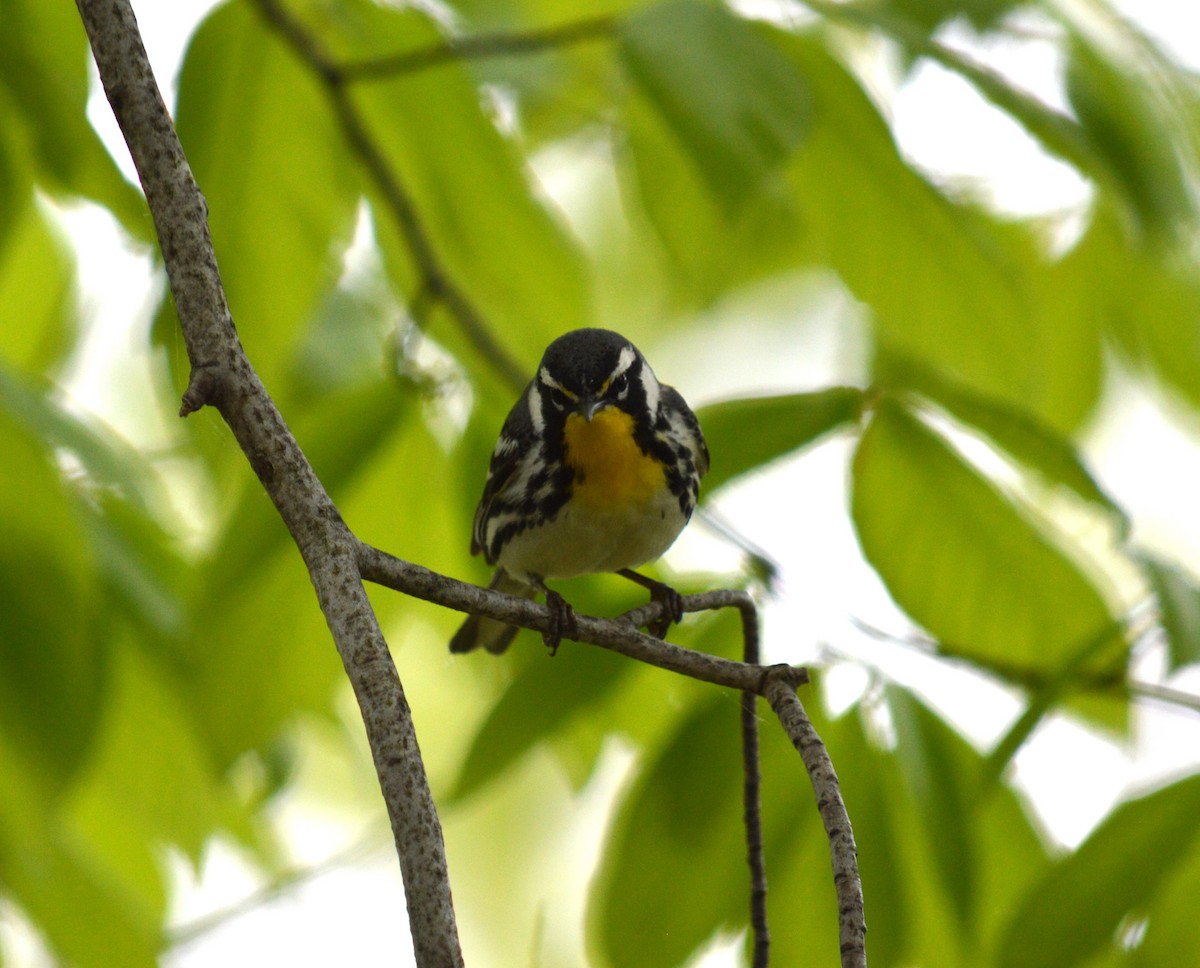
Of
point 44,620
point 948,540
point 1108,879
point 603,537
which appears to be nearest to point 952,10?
point 948,540

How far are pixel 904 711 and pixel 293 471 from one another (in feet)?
3.16

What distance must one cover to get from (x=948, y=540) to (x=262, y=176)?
127 centimetres

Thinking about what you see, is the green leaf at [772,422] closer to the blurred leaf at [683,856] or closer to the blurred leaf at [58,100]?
the blurred leaf at [683,856]

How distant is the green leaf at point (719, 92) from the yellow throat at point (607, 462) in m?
0.65

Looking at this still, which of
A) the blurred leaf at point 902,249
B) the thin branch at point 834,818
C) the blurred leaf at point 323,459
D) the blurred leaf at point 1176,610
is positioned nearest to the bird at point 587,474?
the blurred leaf at point 323,459

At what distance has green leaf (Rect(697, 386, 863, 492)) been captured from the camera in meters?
1.91

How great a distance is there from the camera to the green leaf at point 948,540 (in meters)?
1.94

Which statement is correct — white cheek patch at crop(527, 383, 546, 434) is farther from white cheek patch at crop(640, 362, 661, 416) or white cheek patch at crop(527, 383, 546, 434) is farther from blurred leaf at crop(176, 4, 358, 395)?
blurred leaf at crop(176, 4, 358, 395)

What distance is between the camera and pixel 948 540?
1949 millimetres

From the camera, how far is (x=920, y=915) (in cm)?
195

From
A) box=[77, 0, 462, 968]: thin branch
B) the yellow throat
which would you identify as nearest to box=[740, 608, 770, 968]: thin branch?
box=[77, 0, 462, 968]: thin branch

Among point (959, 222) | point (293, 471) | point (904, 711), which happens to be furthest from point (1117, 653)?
point (293, 471)

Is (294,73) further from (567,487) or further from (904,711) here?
(904,711)

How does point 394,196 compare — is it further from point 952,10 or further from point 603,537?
point 952,10
